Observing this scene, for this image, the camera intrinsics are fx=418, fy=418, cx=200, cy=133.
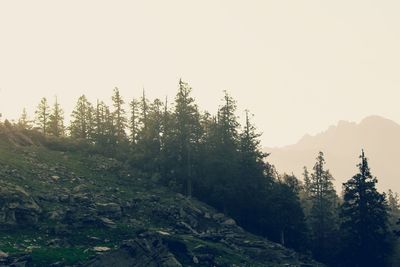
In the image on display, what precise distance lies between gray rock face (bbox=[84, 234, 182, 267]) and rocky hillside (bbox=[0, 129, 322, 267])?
0.07 metres

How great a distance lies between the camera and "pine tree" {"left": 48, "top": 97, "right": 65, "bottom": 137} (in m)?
82.2

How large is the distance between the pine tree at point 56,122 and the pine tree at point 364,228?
5603 cm

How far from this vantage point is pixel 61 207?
38938mm

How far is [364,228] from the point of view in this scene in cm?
5175

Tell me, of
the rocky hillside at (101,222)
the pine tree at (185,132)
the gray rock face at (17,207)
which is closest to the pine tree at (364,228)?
the rocky hillside at (101,222)

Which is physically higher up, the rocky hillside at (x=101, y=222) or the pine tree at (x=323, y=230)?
the rocky hillside at (x=101, y=222)

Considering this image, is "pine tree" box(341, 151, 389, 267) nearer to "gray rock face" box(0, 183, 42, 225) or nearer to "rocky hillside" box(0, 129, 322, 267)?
"rocky hillside" box(0, 129, 322, 267)

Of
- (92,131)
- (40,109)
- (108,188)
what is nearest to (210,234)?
(108,188)

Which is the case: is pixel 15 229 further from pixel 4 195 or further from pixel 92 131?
pixel 92 131

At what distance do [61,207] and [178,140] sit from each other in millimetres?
23840

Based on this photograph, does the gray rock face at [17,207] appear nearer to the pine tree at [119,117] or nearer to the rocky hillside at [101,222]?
the rocky hillside at [101,222]

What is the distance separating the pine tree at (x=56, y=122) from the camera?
82.2m

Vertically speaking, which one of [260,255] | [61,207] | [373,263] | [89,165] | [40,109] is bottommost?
[373,263]

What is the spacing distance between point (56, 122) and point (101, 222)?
2006 inches
